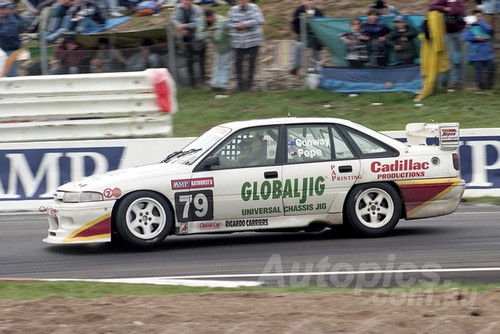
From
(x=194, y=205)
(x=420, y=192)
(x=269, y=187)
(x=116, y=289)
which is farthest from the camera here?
(x=420, y=192)

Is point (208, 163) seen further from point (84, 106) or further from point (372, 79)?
point (372, 79)

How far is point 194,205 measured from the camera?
9.96m

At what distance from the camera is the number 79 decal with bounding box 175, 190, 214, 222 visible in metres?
9.95

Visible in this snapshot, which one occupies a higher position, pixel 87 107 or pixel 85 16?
pixel 85 16

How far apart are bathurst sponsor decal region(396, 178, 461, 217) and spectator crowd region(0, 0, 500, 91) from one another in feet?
24.6

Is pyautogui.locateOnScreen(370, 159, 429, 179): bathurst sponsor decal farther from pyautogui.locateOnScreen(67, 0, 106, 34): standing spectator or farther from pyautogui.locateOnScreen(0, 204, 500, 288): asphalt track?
pyautogui.locateOnScreen(67, 0, 106, 34): standing spectator

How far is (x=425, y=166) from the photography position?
10.6 metres

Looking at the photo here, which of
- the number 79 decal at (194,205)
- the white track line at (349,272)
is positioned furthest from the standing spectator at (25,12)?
the white track line at (349,272)

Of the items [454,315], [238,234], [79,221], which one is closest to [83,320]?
[454,315]

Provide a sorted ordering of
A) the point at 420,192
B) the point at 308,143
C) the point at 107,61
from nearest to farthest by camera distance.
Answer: the point at 308,143
the point at 420,192
the point at 107,61

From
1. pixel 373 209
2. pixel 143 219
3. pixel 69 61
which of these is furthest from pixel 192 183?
pixel 69 61

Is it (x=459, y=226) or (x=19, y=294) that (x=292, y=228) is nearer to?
(x=459, y=226)

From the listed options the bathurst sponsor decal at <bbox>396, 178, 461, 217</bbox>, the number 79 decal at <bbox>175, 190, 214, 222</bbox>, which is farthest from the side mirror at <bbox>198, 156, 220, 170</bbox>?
the bathurst sponsor decal at <bbox>396, 178, 461, 217</bbox>

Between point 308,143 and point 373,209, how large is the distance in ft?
3.43
